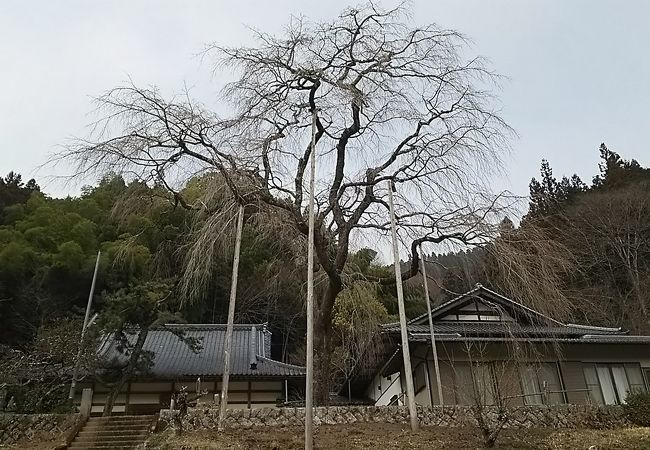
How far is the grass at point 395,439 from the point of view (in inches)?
313

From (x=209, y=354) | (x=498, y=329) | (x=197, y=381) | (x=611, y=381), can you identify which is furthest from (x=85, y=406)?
(x=611, y=381)

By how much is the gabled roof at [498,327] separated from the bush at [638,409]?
6.17 feet

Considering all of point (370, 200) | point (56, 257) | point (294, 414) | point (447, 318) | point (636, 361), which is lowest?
point (294, 414)

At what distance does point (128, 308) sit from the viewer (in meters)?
14.6

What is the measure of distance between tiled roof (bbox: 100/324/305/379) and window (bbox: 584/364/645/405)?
810 cm

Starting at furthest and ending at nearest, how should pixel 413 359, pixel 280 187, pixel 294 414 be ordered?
pixel 413 359, pixel 280 187, pixel 294 414

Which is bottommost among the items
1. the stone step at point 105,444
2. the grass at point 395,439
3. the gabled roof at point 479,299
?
the stone step at point 105,444

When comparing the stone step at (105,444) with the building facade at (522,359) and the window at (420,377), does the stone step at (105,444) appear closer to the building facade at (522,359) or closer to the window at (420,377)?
the building facade at (522,359)

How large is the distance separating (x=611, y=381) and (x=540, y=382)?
223 centimetres

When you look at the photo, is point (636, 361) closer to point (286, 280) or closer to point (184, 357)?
point (286, 280)

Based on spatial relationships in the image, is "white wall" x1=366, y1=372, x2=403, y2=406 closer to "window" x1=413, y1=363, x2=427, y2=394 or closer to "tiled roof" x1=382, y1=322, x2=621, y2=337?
"window" x1=413, y1=363, x2=427, y2=394

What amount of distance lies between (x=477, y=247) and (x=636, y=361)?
7746 millimetres

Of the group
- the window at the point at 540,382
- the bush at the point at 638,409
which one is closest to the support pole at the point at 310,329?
the bush at the point at 638,409

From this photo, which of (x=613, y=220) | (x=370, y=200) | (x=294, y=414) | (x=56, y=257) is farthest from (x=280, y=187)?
(x=613, y=220)
